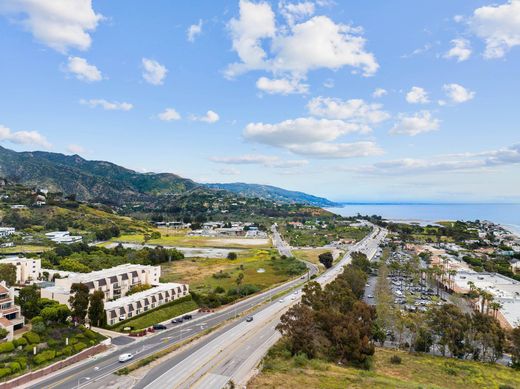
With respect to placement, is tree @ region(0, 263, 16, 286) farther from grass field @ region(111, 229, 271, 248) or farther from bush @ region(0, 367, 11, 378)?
grass field @ region(111, 229, 271, 248)

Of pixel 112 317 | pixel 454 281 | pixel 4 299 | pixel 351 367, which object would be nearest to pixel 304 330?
pixel 351 367

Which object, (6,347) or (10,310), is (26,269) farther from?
(6,347)

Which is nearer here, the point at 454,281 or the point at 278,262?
the point at 454,281

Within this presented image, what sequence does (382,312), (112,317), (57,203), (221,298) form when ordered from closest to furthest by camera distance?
(112,317), (382,312), (221,298), (57,203)

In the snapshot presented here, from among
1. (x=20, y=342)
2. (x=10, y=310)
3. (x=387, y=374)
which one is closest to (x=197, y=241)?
(x=10, y=310)

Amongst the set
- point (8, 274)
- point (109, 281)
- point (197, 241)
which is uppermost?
point (109, 281)

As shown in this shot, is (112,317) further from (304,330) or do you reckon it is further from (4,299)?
(304,330)
